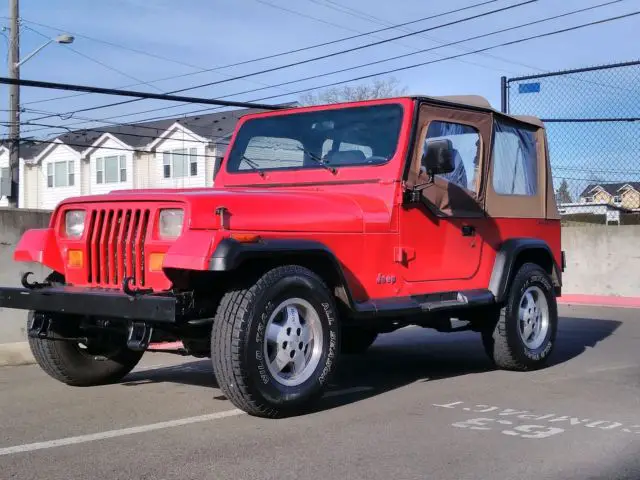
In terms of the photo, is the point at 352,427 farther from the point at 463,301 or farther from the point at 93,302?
the point at 463,301

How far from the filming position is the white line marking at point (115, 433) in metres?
4.71

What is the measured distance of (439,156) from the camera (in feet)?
20.5

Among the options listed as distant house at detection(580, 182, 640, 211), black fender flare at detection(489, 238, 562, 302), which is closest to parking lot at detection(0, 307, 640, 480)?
black fender flare at detection(489, 238, 562, 302)

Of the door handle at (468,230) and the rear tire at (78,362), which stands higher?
the door handle at (468,230)

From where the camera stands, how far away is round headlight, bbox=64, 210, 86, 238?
5875mm

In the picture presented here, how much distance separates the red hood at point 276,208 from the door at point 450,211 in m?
0.37

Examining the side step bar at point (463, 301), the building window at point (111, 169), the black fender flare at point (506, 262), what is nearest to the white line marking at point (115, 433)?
the side step bar at point (463, 301)

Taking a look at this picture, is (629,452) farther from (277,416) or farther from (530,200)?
(530,200)

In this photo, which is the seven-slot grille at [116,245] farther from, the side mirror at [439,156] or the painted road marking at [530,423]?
the painted road marking at [530,423]

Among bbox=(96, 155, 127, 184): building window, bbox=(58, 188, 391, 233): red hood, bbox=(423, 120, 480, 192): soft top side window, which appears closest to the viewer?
bbox=(58, 188, 391, 233): red hood

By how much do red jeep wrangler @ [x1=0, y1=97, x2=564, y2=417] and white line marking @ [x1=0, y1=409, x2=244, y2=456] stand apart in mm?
388

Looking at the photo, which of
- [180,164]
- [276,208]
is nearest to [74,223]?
[276,208]

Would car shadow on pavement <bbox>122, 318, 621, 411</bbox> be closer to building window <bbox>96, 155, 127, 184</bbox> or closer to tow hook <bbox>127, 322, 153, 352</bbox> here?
tow hook <bbox>127, 322, 153, 352</bbox>

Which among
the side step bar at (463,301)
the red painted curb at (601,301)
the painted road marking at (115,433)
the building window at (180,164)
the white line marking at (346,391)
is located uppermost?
the building window at (180,164)
